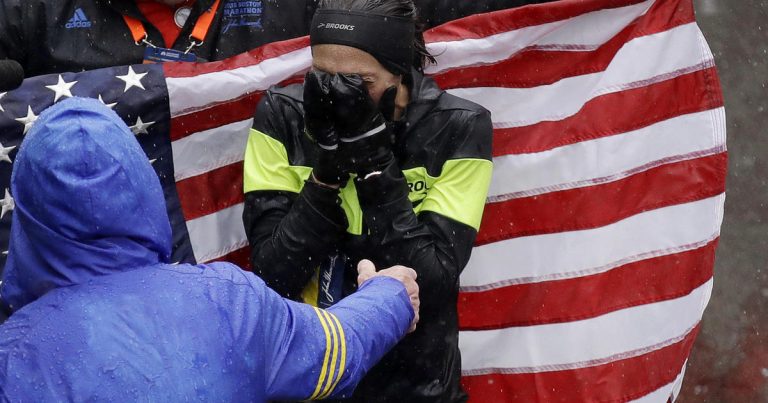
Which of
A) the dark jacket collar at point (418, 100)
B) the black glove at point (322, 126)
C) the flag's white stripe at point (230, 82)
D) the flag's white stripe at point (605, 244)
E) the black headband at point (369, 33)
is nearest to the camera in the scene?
the black glove at point (322, 126)

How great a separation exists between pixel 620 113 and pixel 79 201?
2374 millimetres

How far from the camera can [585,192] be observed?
13.0ft

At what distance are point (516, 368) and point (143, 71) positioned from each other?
171 cm

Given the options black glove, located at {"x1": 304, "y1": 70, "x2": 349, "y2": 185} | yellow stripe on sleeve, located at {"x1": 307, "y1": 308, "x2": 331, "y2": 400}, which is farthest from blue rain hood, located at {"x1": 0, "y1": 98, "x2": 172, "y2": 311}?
black glove, located at {"x1": 304, "y1": 70, "x2": 349, "y2": 185}

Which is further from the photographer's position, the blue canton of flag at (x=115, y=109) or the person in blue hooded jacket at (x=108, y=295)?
the blue canton of flag at (x=115, y=109)

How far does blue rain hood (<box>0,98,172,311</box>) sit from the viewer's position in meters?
2.08

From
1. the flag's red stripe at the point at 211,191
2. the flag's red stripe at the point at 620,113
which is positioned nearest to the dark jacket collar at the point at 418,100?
the flag's red stripe at the point at 620,113

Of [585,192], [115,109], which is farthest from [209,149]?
[585,192]

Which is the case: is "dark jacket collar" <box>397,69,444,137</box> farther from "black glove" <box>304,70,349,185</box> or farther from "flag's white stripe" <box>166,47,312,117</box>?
"flag's white stripe" <box>166,47,312,117</box>

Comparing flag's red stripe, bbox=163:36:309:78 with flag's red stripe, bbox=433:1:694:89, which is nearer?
flag's red stripe, bbox=163:36:309:78

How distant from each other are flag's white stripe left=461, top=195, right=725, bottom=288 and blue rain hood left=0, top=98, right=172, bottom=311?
200 cm

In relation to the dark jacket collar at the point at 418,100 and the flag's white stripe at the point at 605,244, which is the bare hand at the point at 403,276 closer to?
the dark jacket collar at the point at 418,100

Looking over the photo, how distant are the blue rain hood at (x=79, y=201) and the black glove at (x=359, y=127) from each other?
0.78 metres

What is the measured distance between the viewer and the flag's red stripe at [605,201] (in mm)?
3965
